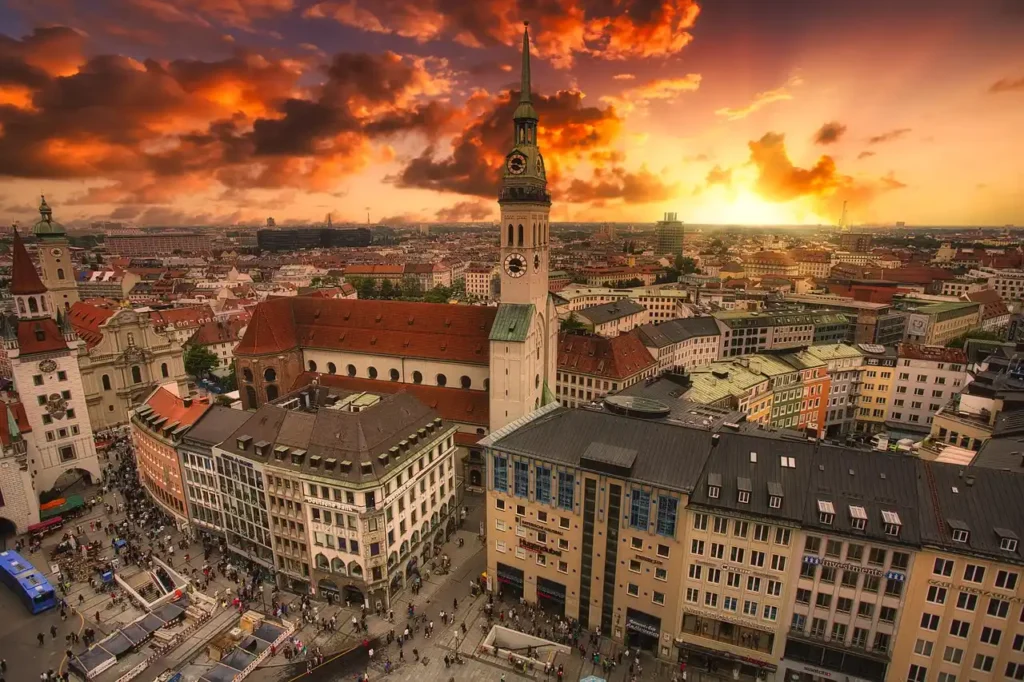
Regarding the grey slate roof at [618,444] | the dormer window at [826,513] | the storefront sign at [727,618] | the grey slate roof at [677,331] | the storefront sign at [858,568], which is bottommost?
the storefront sign at [727,618]

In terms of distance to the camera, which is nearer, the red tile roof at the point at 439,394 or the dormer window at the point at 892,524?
the dormer window at the point at 892,524

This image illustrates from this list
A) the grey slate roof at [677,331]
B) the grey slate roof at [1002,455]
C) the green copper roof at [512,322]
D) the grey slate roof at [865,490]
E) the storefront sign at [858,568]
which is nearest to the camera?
the storefront sign at [858,568]

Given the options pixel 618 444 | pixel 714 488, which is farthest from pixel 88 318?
pixel 714 488

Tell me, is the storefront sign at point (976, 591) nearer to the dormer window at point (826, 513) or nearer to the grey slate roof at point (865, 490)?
the grey slate roof at point (865, 490)

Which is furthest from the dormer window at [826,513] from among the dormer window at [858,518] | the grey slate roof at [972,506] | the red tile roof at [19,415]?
the red tile roof at [19,415]

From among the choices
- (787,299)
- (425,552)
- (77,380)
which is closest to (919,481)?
(425,552)

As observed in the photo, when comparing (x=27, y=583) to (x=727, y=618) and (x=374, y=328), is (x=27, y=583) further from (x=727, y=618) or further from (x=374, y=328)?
(x=727, y=618)
